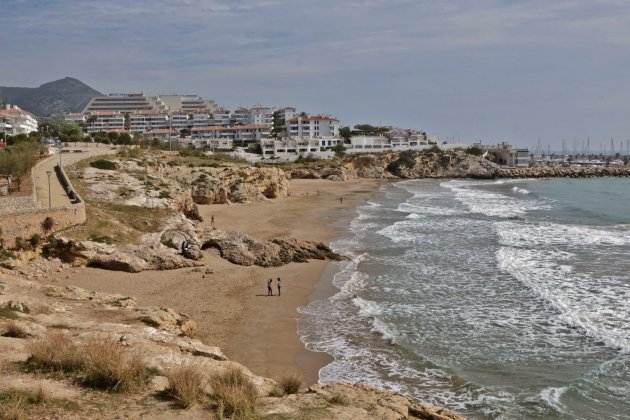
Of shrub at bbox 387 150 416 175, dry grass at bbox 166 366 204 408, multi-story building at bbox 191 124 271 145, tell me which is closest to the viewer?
dry grass at bbox 166 366 204 408

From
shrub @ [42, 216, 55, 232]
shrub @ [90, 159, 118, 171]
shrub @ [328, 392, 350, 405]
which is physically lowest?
shrub @ [328, 392, 350, 405]

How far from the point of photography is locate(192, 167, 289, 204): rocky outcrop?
45812 mm

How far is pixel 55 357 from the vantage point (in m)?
9.55

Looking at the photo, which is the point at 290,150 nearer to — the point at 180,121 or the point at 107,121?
the point at 180,121

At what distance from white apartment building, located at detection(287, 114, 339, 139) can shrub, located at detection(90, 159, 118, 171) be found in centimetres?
8461

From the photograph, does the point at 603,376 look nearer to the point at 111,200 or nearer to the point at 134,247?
the point at 134,247

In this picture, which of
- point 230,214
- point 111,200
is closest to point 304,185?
point 230,214

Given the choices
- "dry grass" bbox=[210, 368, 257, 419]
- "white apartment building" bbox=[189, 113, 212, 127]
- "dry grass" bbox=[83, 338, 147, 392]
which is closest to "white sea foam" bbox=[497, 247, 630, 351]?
"dry grass" bbox=[210, 368, 257, 419]

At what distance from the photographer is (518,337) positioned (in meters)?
16.3

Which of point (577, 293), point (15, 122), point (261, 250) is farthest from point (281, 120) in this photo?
point (577, 293)

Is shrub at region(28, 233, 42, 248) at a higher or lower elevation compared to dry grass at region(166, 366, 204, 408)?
higher

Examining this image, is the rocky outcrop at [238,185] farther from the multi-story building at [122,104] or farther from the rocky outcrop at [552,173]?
the multi-story building at [122,104]

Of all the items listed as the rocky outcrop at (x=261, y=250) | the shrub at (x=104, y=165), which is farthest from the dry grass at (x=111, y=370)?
the shrub at (x=104, y=165)

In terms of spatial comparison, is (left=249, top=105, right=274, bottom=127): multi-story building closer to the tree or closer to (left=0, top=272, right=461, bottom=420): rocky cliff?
the tree
